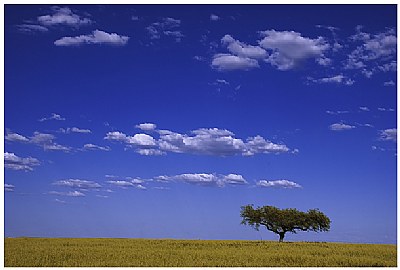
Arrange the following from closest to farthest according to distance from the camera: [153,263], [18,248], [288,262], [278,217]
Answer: [153,263], [288,262], [18,248], [278,217]

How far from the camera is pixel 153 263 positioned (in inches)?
740

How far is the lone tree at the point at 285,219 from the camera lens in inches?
1591

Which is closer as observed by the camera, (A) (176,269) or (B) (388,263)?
(A) (176,269)

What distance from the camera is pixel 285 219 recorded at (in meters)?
40.3

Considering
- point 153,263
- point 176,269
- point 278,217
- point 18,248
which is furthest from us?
point 278,217

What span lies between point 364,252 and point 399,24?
13089mm

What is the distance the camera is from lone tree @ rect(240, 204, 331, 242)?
1591 inches

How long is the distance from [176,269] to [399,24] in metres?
9.10

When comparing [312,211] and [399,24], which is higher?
[399,24]

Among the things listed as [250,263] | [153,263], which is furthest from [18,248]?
[250,263]

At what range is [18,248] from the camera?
80.7 feet

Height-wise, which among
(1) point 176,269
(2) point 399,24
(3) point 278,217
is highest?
(2) point 399,24

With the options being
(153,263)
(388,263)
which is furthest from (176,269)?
(388,263)
